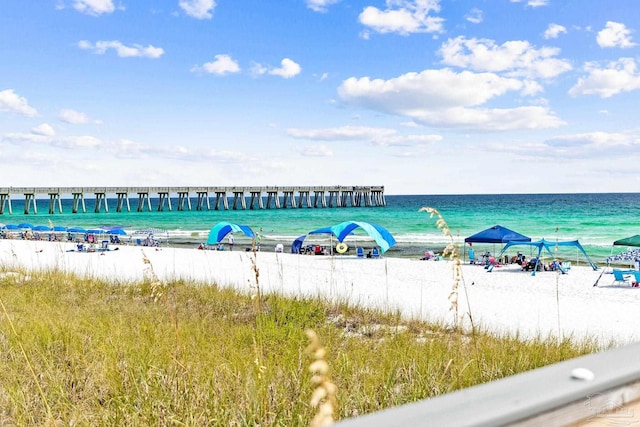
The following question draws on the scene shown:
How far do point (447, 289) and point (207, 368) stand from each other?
9.01m

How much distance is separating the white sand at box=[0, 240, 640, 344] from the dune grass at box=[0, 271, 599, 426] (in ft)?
4.36

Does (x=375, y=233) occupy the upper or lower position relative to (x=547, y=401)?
lower

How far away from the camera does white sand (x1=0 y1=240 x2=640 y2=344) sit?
24.2ft

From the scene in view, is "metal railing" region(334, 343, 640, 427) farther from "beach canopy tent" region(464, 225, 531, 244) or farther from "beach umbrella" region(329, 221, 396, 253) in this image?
"beach canopy tent" region(464, 225, 531, 244)

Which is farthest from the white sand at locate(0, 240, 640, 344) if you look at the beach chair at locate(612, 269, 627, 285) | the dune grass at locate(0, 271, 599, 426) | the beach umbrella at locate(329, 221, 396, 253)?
the dune grass at locate(0, 271, 599, 426)

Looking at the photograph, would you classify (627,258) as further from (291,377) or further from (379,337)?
(291,377)

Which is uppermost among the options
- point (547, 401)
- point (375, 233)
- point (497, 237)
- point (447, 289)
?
→ point (547, 401)

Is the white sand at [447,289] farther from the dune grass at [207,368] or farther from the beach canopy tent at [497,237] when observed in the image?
the dune grass at [207,368]

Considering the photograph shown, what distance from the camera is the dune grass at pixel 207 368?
8.72 ft

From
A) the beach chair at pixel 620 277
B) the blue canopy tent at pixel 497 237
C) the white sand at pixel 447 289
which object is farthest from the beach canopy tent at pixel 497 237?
the beach chair at pixel 620 277

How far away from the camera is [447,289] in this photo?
11562mm

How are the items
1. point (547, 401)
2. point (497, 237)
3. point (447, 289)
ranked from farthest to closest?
point (497, 237) < point (447, 289) < point (547, 401)

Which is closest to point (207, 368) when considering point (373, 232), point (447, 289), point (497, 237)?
point (447, 289)

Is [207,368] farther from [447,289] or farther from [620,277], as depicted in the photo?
[620,277]
